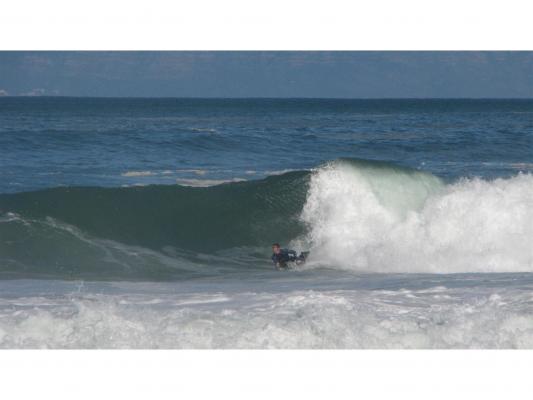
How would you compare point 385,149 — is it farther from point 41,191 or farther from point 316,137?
point 41,191

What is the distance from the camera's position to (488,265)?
11.5 m

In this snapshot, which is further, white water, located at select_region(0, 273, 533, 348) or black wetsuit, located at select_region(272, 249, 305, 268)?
black wetsuit, located at select_region(272, 249, 305, 268)

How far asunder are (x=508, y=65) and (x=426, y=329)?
1209 cm

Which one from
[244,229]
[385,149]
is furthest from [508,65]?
[244,229]

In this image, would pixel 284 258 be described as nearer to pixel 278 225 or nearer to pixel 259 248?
pixel 259 248

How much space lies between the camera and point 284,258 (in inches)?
469

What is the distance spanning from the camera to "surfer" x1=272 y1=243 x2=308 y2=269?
1185 cm

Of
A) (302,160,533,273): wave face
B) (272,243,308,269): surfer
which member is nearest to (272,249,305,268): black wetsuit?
(272,243,308,269): surfer

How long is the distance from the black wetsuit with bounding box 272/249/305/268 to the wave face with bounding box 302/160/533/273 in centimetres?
54

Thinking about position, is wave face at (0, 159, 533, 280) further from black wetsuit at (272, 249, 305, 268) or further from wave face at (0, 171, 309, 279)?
black wetsuit at (272, 249, 305, 268)

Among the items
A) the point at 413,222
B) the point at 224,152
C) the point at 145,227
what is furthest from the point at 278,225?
the point at 224,152

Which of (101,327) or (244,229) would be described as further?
(244,229)

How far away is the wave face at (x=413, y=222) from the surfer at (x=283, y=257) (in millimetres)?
491

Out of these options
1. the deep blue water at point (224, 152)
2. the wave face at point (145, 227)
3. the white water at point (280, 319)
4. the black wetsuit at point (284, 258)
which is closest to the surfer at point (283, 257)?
the black wetsuit at point (284, 258)
